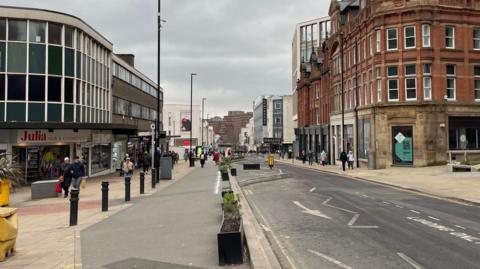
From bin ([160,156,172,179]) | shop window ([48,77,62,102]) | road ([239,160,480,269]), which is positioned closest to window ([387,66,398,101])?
bin ([160,156,172,179])

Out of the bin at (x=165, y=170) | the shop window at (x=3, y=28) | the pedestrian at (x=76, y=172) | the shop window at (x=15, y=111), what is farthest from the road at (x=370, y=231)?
the shop window at (x=3, y=28)

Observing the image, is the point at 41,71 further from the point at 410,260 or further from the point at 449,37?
the point at 449,37

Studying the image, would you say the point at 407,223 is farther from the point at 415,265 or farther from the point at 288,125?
the point at 288,125

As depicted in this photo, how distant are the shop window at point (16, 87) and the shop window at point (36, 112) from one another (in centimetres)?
71

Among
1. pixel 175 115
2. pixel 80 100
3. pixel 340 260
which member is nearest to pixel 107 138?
pixel 80 100

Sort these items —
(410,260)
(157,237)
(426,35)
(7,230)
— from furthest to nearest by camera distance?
1. (426,35)
2. (157,237)
3. (7,230)
4. (410,260)

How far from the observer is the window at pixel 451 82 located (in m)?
38.1

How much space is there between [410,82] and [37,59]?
28.8 meters

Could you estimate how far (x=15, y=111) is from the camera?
27.5 metres

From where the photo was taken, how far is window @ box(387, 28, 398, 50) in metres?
38.8

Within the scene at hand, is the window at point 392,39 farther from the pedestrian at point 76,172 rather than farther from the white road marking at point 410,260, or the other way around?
the white road marking at point 410,260

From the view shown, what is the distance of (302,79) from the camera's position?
238ft

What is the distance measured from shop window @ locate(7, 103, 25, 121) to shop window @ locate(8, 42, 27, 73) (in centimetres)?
206

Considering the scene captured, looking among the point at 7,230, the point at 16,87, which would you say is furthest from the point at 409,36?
the point at 7,230
